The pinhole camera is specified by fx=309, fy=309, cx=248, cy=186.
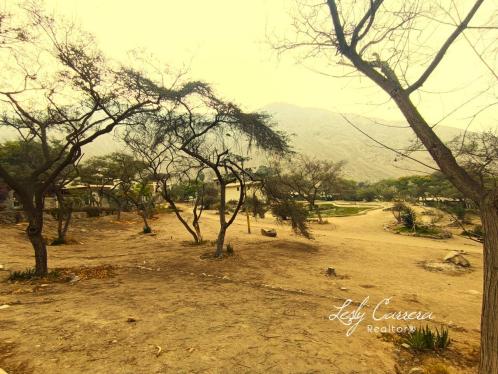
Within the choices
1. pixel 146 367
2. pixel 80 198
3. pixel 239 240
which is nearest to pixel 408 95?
pixel 146 367

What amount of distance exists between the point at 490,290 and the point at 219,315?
4.77m

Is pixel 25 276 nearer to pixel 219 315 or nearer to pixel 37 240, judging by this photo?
pixel 37 240

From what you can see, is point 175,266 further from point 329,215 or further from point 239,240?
point 329,215

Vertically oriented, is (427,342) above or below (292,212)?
below

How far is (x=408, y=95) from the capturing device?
3.56 m

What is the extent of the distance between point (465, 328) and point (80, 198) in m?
43.0

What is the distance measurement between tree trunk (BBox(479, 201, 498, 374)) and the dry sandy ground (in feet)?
5.91

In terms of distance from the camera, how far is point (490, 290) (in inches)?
117

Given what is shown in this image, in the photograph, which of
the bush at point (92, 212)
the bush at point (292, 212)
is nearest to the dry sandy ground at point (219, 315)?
the bush at point (292, 212)

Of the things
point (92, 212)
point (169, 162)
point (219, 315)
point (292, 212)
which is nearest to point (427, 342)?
point (219, 315)

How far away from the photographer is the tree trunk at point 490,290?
2.91 meters

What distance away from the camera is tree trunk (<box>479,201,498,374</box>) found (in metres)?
2.91

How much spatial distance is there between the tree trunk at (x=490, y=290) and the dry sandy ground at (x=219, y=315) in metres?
1.80

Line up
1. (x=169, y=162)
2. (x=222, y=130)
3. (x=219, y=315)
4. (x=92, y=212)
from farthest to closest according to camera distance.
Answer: (x=92, y=212), (x=169, y=162), (x=222, y=130), (x=219, y=315)
